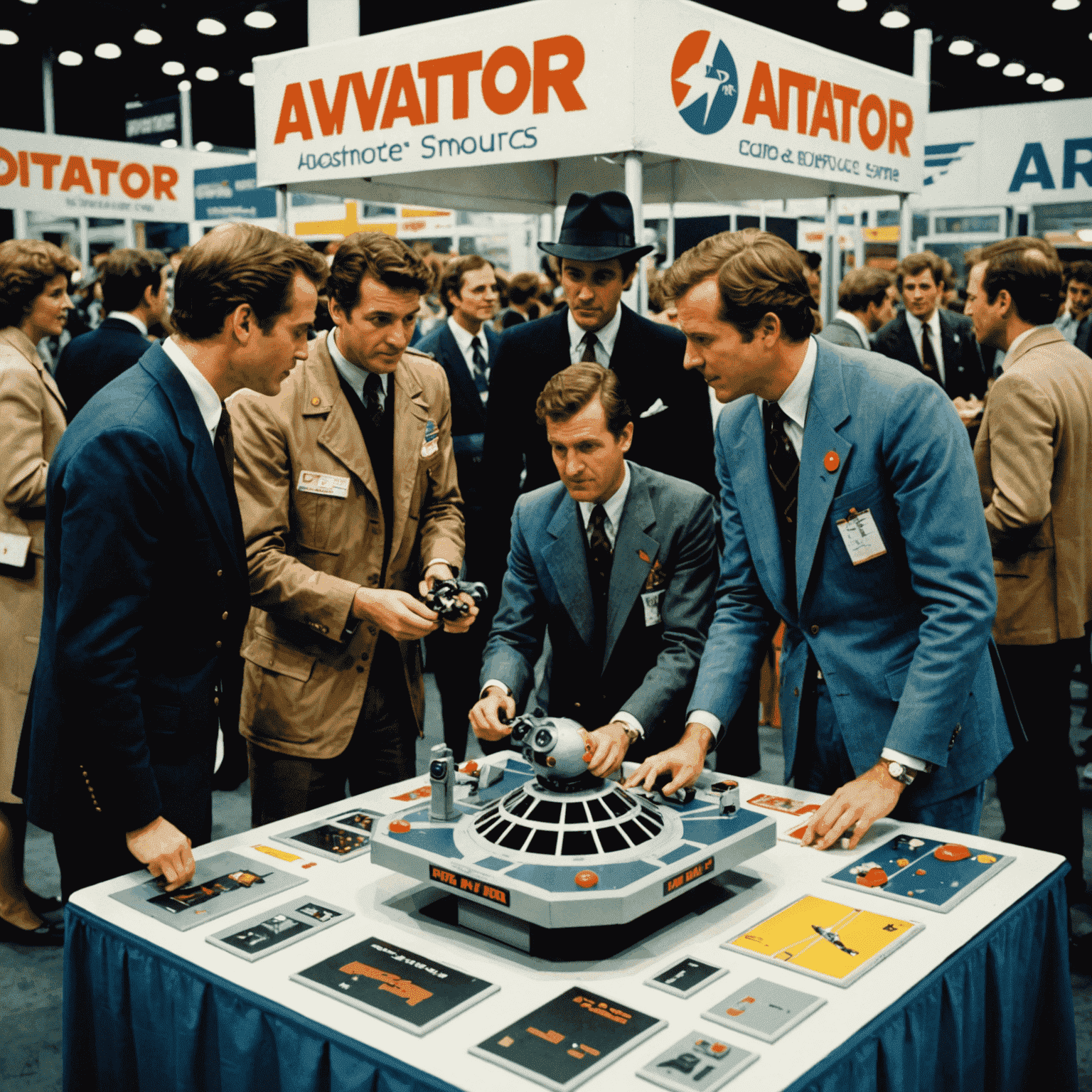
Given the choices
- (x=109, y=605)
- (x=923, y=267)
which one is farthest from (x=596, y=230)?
(x=923, y=267)

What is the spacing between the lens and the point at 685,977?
3.93 feet

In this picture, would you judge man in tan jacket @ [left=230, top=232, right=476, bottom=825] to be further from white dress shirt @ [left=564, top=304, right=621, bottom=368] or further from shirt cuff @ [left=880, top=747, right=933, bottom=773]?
shirt cuff @ [left=880, top=747, right=933, bottom=773]

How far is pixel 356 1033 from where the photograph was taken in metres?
1.09

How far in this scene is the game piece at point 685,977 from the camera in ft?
3.84

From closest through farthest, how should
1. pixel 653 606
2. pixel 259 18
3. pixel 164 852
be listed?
1. pixel 164 852
2. pixel 653 606
3. pixel 259 18

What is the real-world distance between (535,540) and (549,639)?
382 mm

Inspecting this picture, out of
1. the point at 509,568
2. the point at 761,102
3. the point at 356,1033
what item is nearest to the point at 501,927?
the point at 356,1033

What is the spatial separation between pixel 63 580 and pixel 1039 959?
4.52 feet

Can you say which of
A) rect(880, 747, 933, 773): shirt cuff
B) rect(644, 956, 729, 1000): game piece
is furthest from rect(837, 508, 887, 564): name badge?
rect(644, 956, 729, 1000): game piece

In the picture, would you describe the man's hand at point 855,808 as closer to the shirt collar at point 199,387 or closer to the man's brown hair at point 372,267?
the shirt collar at point 199,387

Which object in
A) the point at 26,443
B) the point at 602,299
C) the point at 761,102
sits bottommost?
the point at 26,443

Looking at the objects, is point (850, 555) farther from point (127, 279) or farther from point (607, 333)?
point (127, 279)

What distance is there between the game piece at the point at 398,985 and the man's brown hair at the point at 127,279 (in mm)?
2722

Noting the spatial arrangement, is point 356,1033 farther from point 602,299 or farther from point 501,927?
point 602,299
